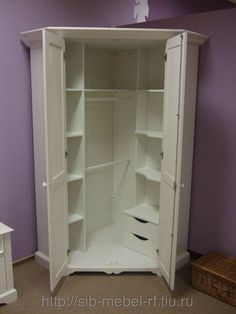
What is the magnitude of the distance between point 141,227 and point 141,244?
0.16 metres

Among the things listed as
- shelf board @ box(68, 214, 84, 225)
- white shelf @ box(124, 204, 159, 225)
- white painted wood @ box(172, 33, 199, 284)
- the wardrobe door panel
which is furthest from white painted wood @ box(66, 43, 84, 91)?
white shelf @ box(124, 204, 159, 225)

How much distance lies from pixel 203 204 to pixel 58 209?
1316mm

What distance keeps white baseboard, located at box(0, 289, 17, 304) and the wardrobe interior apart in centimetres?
56

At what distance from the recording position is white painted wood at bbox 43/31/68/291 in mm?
2301

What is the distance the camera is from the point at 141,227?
3.09m

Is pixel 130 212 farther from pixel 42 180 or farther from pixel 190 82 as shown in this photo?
pixel 190 82

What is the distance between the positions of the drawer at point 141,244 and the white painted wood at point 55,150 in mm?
681

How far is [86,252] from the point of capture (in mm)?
3090

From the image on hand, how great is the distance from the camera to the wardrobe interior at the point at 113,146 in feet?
9.53

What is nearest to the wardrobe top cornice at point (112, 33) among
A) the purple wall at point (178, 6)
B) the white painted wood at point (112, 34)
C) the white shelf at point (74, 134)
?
the white painted wood at point (112, 34)

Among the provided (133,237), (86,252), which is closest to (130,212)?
(133,237)

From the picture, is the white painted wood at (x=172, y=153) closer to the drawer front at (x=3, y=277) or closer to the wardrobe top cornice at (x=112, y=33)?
the wardrobe top cornice at (x=112, y=33)

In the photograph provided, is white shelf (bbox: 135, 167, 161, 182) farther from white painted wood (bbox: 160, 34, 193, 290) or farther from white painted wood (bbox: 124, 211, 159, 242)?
white painted wood (bbox: 124, 211, 159, 242)

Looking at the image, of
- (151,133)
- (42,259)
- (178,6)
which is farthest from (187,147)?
(178,6)
